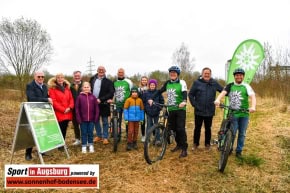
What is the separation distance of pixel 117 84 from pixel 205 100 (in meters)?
2.16

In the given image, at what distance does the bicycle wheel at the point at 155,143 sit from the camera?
4.93 m

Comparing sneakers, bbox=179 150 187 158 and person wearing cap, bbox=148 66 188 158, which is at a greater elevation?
person wearing cap, bbox=148 66 188 158

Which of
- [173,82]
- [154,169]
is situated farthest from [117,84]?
[154,169]

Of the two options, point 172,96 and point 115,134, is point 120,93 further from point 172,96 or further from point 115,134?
point 172,96

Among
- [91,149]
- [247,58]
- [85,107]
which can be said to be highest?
[247,58]

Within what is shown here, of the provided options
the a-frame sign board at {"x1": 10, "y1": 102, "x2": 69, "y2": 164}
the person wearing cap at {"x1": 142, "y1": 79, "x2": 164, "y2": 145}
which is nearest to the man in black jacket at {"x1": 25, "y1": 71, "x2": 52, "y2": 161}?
the a-frame sign board at {"x1": 10, "y1": 102, "x2": 69, "y2": 164}

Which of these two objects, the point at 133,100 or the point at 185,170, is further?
the point at 133,100

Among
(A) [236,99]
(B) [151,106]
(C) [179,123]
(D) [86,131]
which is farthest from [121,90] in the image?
(A) [236,99]

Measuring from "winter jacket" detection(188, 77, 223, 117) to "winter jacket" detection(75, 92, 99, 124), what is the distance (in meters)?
2.16

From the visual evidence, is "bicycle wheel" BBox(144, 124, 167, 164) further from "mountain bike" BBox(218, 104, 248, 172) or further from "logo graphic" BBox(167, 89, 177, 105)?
"mountain bike" BBox(218, 104, 248, 172)

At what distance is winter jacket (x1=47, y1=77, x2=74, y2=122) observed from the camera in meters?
→ 5.79

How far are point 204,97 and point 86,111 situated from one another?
8.47 ft

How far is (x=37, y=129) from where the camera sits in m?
5.16

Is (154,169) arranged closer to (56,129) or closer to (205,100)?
(205,100)
